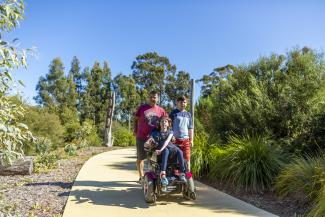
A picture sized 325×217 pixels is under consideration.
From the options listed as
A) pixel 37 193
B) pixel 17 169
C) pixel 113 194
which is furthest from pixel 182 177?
pixel 17 169

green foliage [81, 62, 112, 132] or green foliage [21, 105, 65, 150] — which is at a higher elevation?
green foliage [81, 62, 112, 132]

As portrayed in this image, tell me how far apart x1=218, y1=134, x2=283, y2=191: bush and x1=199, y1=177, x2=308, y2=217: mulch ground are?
0.15 meters

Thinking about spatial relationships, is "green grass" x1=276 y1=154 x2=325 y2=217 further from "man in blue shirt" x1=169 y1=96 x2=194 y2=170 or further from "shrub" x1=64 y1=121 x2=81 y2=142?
"shrub" x1=64 y1=121 x2=81 y2=142

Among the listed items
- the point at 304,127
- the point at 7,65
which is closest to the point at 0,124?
the point at 7,65

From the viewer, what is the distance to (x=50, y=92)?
3406cm

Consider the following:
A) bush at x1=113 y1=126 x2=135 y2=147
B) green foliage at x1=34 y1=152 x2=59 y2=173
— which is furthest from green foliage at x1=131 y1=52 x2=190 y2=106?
green foliage at x1=34 y1=152 x2=59 y2=173

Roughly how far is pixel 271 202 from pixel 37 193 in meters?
4.14

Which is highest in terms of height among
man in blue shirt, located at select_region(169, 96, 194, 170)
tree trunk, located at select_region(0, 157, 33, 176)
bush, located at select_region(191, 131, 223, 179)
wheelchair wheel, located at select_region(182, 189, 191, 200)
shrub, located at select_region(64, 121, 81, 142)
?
shrub, located at select_region(64, 121, 81, 142)

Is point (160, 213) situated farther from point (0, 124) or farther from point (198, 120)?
point (198, 120)

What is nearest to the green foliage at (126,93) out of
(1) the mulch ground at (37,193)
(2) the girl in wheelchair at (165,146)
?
(1) the mulch ground at (37,193)

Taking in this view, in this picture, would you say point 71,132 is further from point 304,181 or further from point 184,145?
point 304,181

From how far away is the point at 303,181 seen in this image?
5.43 m

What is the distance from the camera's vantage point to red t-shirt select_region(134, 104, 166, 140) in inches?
240

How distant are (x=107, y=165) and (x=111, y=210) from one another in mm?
5066
